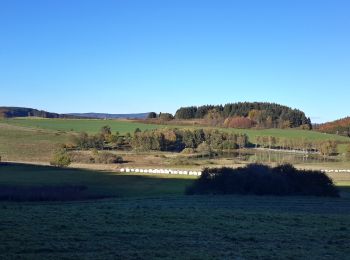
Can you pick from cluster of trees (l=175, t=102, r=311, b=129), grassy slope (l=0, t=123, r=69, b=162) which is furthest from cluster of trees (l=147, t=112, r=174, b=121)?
grassy slope (l=0, t=123, r=69, b=162)

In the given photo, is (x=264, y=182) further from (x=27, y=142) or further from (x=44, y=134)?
(x=44, y=134)

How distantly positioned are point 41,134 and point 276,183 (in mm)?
79660

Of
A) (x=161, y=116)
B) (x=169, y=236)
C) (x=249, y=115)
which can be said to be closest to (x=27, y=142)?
(x=161, y=116)

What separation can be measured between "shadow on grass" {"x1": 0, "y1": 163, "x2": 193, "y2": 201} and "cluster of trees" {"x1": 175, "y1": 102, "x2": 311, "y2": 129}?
7381 centimetres

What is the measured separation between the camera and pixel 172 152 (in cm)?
10719

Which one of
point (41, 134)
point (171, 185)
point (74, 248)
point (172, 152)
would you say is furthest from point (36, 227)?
point (41, 134)

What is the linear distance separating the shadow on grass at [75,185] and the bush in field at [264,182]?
3.19 meters

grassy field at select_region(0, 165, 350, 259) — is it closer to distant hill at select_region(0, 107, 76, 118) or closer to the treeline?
the treeline

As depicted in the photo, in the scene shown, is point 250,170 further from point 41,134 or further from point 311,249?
point 41,134

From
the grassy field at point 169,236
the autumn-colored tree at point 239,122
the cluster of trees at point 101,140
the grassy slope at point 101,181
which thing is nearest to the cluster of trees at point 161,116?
the autumn-colored tree at point 239,122

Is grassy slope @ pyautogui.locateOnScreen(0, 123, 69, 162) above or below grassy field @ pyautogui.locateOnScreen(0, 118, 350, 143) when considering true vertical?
below

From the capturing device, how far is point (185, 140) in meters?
112

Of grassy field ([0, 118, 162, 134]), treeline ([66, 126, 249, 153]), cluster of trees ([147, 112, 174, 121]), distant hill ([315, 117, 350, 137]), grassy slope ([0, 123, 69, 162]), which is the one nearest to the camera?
grassy slope ([0, 123, 69, 162])

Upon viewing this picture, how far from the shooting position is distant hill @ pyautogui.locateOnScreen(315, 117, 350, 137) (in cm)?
13125
